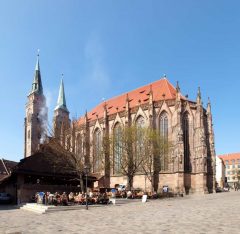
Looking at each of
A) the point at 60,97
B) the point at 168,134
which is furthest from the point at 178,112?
the point at 60,97

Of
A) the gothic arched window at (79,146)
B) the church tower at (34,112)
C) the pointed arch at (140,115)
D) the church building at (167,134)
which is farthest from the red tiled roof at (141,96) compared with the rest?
the church tower at (34,112)

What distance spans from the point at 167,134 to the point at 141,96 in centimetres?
1134

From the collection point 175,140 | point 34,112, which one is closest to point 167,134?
point 175,140

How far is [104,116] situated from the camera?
6106 centimetres

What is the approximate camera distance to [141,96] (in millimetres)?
61469

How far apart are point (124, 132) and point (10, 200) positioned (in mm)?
17652

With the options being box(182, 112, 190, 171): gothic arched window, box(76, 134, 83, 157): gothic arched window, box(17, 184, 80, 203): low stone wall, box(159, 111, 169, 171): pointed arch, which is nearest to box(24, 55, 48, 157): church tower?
box(76, 134, 83, 157): gothic arched window

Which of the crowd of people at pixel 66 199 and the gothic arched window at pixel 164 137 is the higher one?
the gothic arched window at pixel 164 137

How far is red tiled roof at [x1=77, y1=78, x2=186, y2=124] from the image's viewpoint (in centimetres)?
5685

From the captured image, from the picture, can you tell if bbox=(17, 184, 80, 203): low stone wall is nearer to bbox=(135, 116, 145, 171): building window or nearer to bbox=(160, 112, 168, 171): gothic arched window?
bbox=(135, 116, 145, 171): building window

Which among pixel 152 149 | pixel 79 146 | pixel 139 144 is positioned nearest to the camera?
pixel 152 149

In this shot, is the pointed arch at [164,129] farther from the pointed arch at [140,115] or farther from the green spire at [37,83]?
the green spire at [37,83]

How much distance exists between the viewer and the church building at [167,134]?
48188mm

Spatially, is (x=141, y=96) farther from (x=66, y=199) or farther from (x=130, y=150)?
(x=66, y=199)
